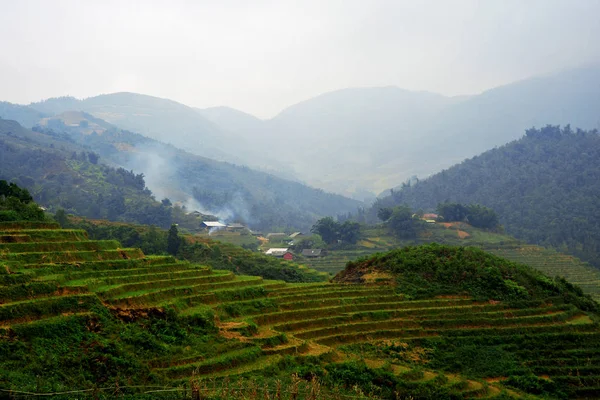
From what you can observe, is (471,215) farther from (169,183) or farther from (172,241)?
(169,183)

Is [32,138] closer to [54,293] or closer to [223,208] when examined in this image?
[223,208]

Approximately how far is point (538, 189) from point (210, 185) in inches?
3429

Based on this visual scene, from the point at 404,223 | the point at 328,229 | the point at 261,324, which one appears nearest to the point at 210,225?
the point at 328,229

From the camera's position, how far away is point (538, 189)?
364 ft

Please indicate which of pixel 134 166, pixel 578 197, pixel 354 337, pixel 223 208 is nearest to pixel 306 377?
pixel 354 337

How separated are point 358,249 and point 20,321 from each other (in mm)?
63085

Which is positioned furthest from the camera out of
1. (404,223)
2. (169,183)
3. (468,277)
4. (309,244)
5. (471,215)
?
(169,183)

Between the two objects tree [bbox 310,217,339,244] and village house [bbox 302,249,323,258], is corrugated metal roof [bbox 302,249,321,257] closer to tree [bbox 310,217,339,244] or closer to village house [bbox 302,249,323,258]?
village house [bbox 302,249,323,258]

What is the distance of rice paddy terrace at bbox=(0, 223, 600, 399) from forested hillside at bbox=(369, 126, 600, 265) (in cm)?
6214

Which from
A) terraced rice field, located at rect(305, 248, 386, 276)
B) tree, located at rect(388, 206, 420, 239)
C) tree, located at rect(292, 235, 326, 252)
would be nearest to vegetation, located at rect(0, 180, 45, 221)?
terraced rice field, located at rect(305, 248, 386, 276)

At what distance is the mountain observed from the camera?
13038 centimetres

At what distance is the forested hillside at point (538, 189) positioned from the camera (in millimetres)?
91438

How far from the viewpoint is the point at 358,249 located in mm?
75875

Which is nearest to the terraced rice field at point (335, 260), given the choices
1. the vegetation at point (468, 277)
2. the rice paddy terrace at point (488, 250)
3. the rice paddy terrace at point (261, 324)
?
the rice paddy terrace at point (488, 250)
